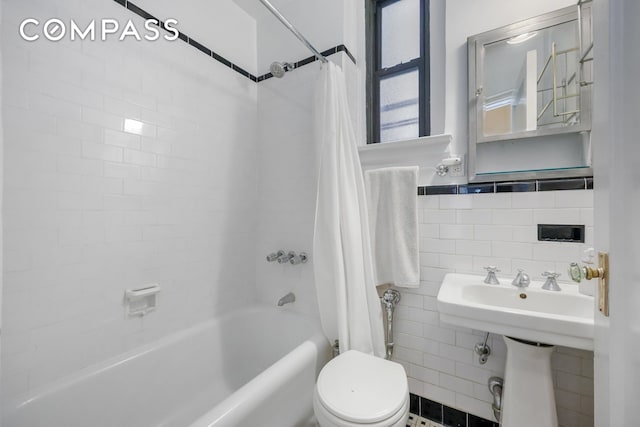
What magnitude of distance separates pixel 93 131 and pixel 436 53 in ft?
5.77

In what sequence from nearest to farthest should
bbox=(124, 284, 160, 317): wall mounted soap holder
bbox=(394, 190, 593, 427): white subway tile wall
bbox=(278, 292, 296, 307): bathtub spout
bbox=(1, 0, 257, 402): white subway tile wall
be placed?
bbox=(1, 0, 257, 402): white subway tile wall, bbox=(394, 190, 593, 427): white subway tile wall, bbox=(124, 284, 160, 317): wall mounted soap holder, bbox=(278, 292, 296, 307): bathtub spout

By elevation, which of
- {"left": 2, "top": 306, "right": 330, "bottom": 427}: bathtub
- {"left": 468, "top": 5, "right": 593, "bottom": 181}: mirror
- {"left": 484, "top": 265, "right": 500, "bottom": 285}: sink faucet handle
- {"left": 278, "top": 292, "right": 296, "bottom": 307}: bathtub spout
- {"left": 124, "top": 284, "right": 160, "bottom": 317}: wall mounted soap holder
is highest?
{"left": 468, "top": 5, "right": 593, "bottom": 181}: mirror

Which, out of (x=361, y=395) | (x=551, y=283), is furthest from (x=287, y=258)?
(x=551, y=283)

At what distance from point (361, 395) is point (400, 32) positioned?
1975mm

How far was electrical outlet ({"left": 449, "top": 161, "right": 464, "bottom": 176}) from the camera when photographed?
1.25 metres

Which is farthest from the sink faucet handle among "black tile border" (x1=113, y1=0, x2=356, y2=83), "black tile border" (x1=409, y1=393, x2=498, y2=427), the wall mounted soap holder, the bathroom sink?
the wall mounted soap holder

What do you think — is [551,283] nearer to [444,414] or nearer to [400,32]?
[444,414]

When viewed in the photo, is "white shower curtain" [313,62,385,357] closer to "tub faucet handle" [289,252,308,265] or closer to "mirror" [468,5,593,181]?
"tub faucet handle" [289,252,308,265]

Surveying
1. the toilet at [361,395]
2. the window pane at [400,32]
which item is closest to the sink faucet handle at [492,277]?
the toilet at [361,395]

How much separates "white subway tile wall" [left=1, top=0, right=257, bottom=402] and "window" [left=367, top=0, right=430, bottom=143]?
97 cm

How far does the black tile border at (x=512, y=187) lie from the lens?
103cm

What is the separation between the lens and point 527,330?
853 mm

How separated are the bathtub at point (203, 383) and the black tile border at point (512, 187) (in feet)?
3.21

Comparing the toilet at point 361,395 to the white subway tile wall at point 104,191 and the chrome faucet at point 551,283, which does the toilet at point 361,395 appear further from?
the white subway tile wall at point 104,191
